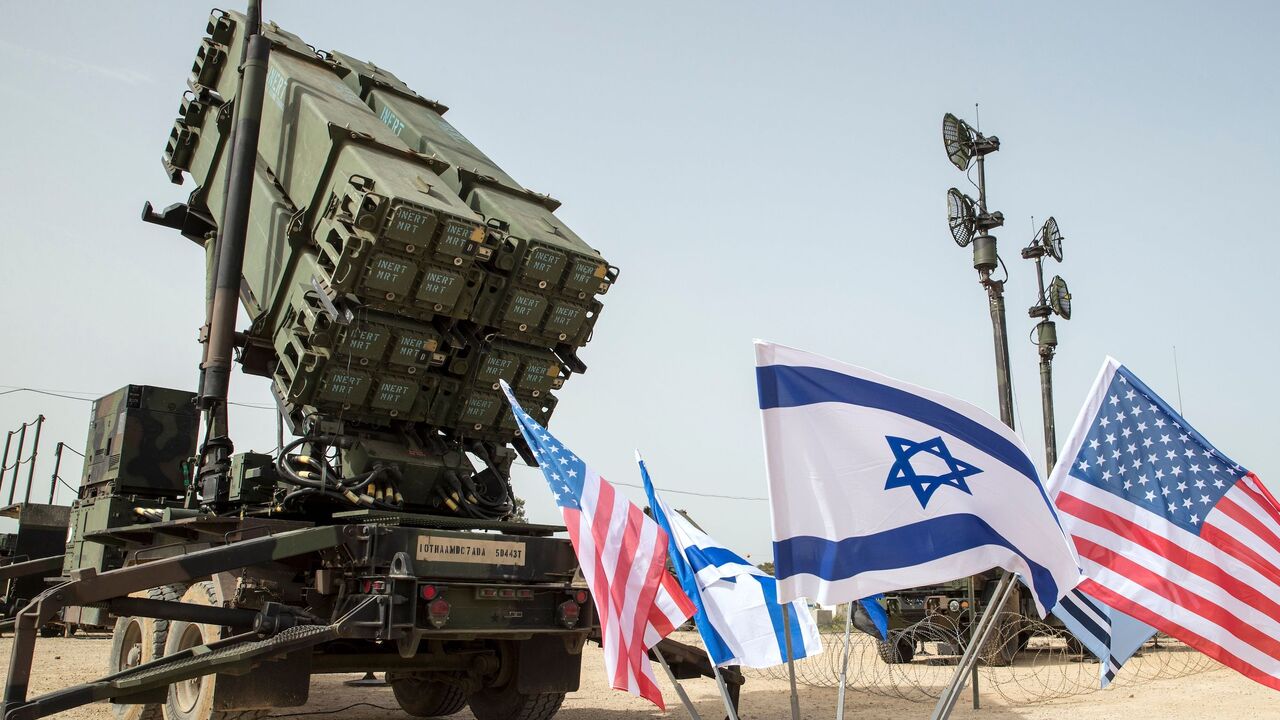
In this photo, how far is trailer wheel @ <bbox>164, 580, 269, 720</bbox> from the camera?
6203mm

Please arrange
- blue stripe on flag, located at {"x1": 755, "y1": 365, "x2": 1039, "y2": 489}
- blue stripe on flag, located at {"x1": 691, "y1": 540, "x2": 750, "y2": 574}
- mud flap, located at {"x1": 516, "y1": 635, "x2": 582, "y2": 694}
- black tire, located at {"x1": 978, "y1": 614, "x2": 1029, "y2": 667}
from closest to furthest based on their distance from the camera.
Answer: blue stripe on flag, located at {"x1": 755, "y1": 365, "x2": 1039, "y2": 489} < blue stripe on flag, located at {"x1": 691, "y1": 540, "x2": 750, "y2": 574} < mud flap, located at {"x1": 516, "y1": 635, "x2": 582, "y2": 694} < black tire, located at {"x1": 978, "y1": 614, "x2": 1029, "y2": 667}

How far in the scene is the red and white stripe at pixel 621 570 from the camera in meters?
4.80

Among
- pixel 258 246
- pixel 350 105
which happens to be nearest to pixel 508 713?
pixel 258 246

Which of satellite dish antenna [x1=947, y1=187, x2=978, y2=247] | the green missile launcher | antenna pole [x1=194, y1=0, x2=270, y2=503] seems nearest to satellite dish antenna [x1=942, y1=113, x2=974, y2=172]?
satellite dish antenna [x1=947, y1=187, x2=978, y2=247]

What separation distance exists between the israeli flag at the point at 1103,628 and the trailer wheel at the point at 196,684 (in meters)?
4.52

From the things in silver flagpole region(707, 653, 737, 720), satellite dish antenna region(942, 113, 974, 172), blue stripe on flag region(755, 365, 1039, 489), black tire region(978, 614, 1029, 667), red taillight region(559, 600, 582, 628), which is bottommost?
black tire region(978, 614, 1029, 667)

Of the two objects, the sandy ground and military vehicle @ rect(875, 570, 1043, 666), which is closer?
the sandy ground

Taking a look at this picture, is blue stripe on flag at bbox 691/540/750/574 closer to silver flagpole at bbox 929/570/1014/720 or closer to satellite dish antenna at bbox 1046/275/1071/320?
silver flagpole at bbox 929/570/1014/720

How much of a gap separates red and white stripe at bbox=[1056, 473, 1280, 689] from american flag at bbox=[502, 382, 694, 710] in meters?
1.94

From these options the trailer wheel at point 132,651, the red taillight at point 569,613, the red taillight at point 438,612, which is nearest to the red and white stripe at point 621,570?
the red taillight at point 438,612

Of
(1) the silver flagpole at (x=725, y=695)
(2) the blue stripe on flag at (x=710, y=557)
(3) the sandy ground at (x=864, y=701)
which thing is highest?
(2) the blue stripe on flag at (x=710, y=557)

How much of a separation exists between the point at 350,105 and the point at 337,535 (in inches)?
169

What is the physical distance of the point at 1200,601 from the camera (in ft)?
16.7

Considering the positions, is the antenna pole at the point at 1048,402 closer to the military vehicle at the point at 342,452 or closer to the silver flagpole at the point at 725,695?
the military vehicle at the point at 342,452
